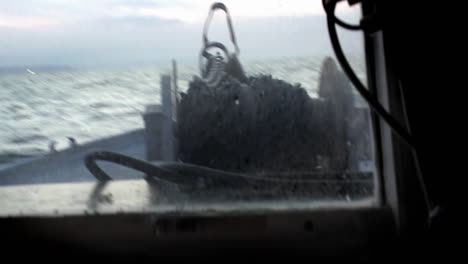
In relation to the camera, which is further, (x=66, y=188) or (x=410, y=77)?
(x=66, y=188)

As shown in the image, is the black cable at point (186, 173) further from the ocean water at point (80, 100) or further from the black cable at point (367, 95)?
the black cable at point (367, 95)

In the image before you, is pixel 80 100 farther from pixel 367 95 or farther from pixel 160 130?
pixel 367 95

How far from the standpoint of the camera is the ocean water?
1.39 m

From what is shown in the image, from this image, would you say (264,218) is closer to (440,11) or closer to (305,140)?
(305,140)

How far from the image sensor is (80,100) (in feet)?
4.90

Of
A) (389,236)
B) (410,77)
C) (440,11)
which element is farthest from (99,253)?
(440,11)

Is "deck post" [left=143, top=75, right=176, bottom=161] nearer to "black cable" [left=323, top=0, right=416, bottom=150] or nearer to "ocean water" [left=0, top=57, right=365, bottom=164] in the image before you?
"ocean water" [left=0, top=57, right=365, bottom=164]

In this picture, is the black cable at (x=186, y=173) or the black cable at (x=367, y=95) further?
the black cable at (x=186, y=173)

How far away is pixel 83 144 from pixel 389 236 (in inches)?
30.3

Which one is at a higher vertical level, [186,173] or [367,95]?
[367,95]

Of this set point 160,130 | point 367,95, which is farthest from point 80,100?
point 367,95

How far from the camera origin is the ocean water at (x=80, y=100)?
4.57 feet

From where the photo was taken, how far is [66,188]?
1.43 metres

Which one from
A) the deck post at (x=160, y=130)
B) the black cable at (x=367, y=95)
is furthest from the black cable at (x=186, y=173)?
the black cable at (x=367, y=95)
